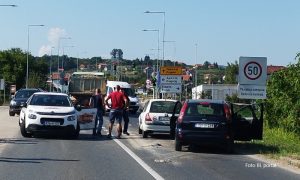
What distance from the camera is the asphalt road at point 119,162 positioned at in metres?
12.4

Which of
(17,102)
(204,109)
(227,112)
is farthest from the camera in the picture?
(17,102)

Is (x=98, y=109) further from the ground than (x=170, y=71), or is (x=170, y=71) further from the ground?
(x=170, y=71)

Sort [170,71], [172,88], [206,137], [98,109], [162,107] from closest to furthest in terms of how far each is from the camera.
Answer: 1. [206,137]
2. [98,109]
3. [162,107]
4. [172,88]
5. [170,71]

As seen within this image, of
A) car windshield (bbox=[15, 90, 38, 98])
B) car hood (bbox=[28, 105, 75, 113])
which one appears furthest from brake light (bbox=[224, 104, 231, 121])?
→ car windshield (bbox=[15, 90, 38, 98])

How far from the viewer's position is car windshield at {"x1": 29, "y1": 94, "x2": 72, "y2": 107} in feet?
72.9

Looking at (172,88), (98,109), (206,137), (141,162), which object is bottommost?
(141,162)

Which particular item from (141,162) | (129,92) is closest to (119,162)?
(141,162)

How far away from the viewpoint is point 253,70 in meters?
21.0

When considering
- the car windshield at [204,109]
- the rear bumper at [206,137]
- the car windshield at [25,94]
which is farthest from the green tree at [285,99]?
the car windshield at [25,94]

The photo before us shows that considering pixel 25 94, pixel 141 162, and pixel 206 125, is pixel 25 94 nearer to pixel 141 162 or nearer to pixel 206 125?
pixel 206 125

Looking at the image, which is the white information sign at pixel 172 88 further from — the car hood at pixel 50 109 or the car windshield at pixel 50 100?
the car hood at pixel 50 109

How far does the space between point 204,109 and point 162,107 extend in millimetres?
5490

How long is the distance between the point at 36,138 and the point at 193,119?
6.39 meters

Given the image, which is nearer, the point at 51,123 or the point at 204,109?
the point at 204,109
